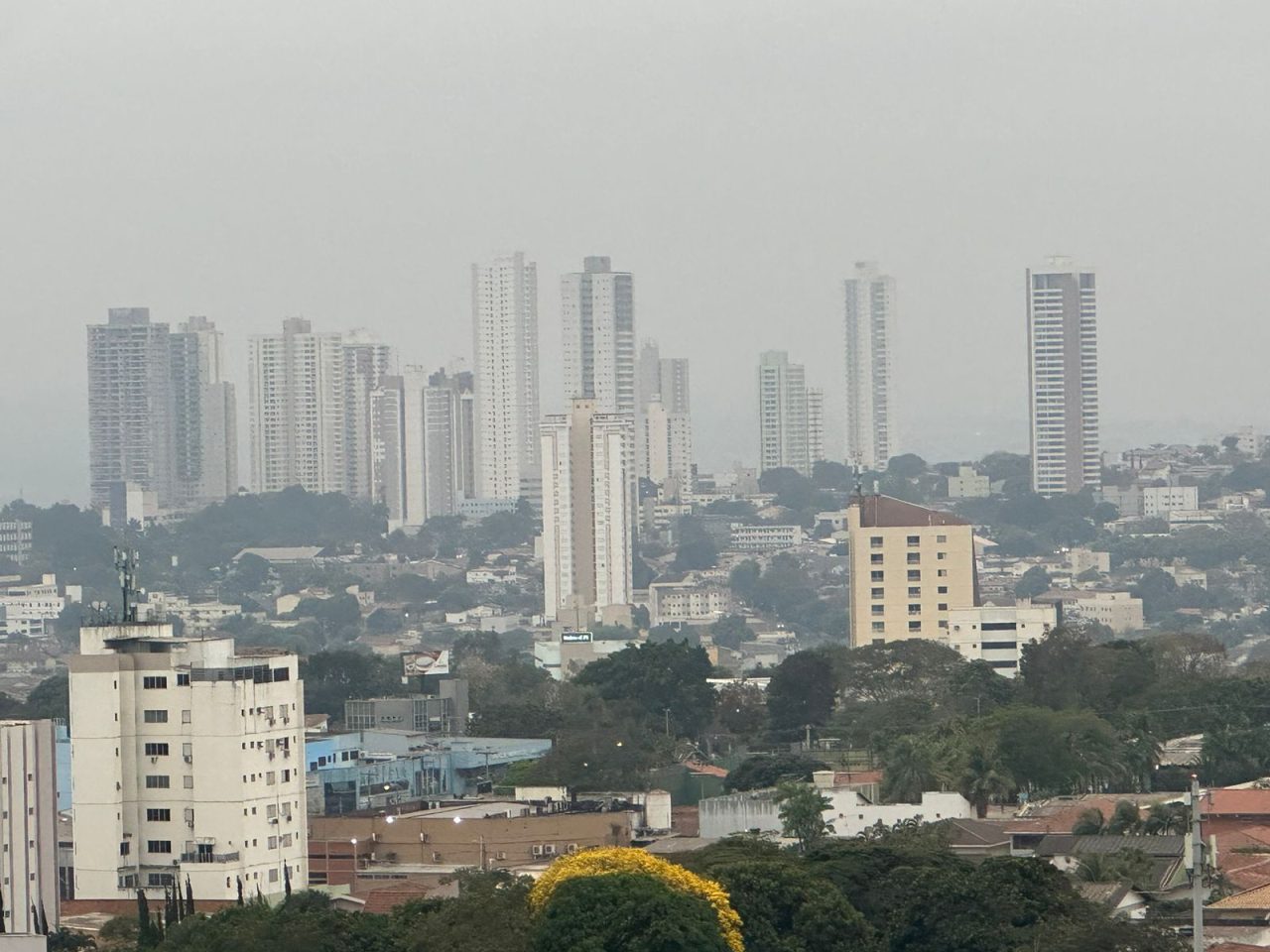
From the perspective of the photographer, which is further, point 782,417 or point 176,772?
point 782,417

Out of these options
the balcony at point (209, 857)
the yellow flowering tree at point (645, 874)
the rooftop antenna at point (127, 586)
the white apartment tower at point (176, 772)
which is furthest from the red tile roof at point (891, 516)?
the yellow flowering tree at point (645, 874)

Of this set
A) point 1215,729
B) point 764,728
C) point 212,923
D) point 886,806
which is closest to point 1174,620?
point 764,728

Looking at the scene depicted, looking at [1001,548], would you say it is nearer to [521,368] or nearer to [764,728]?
[521,368]

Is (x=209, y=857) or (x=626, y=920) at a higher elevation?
(x=626, y=920)

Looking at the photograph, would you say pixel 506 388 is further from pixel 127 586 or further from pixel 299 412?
pixel 127 586

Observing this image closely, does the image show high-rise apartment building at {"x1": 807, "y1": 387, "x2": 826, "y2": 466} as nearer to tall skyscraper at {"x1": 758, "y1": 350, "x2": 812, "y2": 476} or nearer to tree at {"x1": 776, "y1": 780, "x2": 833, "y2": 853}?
tall skyscraper at {"x1": 758, "y1": 350, "x2": 812, "y2": 476}

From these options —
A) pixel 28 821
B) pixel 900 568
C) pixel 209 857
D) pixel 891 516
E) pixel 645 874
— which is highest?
pixel 891 516

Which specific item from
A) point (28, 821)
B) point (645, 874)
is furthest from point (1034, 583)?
point (645, 874)
